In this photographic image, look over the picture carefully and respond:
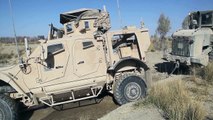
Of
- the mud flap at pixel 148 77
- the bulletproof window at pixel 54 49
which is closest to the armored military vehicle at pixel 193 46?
the mud flap at pixel 148 77

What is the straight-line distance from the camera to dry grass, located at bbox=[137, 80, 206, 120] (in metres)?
5.52

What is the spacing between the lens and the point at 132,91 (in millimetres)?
8414

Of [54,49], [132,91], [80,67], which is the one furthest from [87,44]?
[132,91]

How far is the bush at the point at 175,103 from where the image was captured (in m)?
5.52

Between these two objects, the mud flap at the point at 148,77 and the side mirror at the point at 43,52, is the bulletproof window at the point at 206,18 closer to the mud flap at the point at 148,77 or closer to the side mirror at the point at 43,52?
the mud flap at the point at 148,77

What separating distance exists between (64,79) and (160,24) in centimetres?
3020

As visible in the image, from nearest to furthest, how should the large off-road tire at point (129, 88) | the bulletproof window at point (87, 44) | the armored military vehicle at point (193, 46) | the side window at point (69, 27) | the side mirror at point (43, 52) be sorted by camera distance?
1. the side mirror at point (43, 52)
2. the bulletproof window at point (87, 44)
3. the large off-road tire at point (129, 88)
4. the side window at point (69, 27)
5. the armored military vehicle at point (193, 46)

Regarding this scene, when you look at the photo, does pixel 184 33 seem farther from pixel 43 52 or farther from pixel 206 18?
pixel 43 52

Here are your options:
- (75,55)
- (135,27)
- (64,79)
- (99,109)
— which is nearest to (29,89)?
A: (64,79)

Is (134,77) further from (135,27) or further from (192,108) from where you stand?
(192,108)

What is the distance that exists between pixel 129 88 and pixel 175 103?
2.17 meters

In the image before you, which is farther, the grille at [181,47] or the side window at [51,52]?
the grille at [181,47]

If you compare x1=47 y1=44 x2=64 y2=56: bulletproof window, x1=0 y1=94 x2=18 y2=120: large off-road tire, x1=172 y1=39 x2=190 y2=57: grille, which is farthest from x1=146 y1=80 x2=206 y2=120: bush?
x1=172 y1=39 x2=190 y2=57: grille

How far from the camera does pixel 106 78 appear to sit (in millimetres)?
8344
